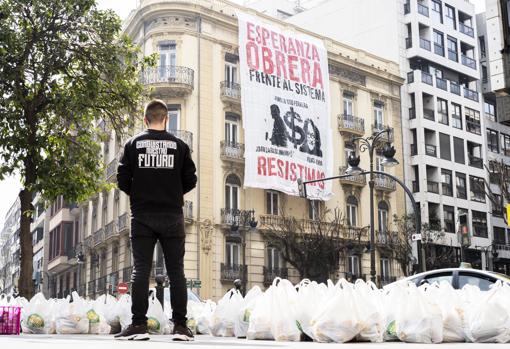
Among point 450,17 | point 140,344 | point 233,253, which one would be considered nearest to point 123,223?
point 233,253

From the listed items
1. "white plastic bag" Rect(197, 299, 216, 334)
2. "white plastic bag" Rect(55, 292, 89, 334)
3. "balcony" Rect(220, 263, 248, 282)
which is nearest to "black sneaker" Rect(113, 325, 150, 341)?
"white plastic bag" Rect(55, 292, 89, 334)

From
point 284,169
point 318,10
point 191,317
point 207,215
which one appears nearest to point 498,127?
point 318,10

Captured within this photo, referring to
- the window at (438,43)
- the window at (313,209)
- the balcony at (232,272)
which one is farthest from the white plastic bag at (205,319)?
the window at (438,43)

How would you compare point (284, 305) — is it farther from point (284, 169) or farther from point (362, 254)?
point (362, 254)

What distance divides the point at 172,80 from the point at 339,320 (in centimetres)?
2898

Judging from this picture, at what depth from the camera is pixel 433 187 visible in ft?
151

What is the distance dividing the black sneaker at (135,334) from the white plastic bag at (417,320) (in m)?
2.86

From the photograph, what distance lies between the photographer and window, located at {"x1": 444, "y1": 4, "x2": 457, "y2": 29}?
5100 centimetres

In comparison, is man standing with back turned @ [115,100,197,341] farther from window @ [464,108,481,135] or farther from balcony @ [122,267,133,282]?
window @ [464,108,481,135]

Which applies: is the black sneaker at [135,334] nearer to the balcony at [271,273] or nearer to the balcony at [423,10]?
the balcony at [271,273]

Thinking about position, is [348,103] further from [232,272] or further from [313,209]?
[232,272]

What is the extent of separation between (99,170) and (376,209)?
30108 millimetres

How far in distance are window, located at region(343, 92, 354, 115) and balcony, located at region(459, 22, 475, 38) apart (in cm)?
1405

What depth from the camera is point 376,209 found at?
4259 cm
